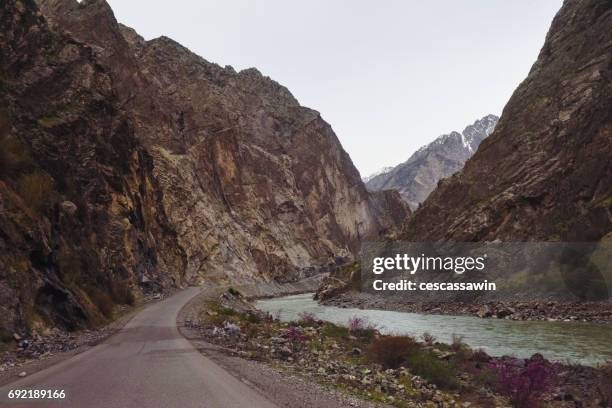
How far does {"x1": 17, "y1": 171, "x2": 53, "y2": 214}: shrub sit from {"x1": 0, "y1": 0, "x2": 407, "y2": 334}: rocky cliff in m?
0.07

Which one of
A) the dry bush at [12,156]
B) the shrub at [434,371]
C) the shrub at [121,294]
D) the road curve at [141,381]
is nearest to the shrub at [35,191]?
the dry bush at [12,156]

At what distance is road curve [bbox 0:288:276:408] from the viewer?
9062mm

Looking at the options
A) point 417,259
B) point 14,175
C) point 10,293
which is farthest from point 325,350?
point 417,259

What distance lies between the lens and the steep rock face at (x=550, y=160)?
4784 centimetres

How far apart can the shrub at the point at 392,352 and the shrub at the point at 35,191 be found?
17564 mm

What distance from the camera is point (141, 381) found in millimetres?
10750

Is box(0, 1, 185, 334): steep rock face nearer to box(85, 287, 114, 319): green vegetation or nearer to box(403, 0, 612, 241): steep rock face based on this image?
box(85, 287, 114, 319): green vegetation

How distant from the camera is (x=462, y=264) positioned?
180 feet

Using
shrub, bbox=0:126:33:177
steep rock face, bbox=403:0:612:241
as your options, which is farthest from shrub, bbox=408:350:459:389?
steep rock face, bbox=403:0:612:241

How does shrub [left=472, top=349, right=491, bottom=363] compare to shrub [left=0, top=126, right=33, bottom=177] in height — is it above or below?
below

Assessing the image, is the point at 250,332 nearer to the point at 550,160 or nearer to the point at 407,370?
the point at 407,370

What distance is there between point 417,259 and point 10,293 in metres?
57.6

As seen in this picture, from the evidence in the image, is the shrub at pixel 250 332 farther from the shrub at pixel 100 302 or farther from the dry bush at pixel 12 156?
the dry bush at pixel 12 156

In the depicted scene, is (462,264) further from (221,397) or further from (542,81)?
(221,397)
